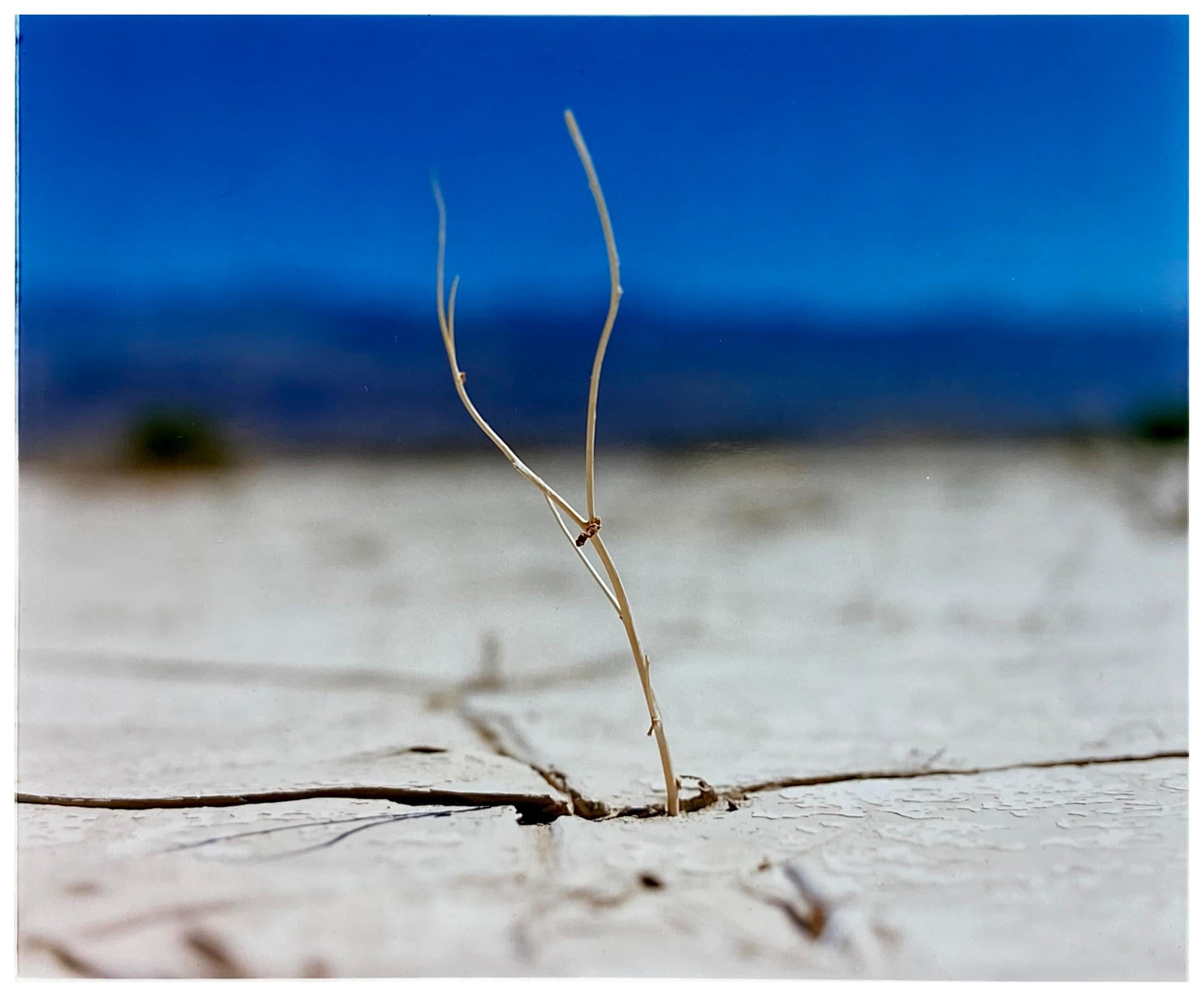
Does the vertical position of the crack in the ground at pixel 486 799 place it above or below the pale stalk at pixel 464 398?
below

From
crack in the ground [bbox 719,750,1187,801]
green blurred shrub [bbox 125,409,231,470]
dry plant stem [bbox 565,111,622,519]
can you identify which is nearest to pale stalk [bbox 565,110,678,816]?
dry plant stem [bbox 565,111,622,519]

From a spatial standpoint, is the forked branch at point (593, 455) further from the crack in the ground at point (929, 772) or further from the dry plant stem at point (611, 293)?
the crack in the ground at point (929, 772)

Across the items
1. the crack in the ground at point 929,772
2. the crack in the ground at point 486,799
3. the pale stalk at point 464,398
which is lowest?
the crack in the ground at point 486,799

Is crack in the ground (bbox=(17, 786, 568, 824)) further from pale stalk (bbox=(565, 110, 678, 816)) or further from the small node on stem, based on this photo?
the small node on stem

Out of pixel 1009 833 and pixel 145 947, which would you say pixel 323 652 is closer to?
pixel 145 947

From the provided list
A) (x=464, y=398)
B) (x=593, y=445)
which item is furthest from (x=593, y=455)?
(x=464, y=398)

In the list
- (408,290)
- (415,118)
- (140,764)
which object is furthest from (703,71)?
(140,764)

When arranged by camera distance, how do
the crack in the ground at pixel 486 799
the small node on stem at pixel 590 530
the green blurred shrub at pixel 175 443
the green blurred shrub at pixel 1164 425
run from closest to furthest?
the small node on stem at pixel 590 530
the crack in the ground at pixel 486 799
the green blurred shrub at pixel 1164 425
the green blurred shrub at pixel 175 443

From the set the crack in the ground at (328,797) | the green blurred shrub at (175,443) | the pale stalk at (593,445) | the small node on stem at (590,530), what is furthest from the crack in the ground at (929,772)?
the green blurred shrub at (175,443)

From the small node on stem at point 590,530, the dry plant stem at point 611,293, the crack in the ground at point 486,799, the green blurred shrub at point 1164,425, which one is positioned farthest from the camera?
the green blurred shrub at point 1164,425
